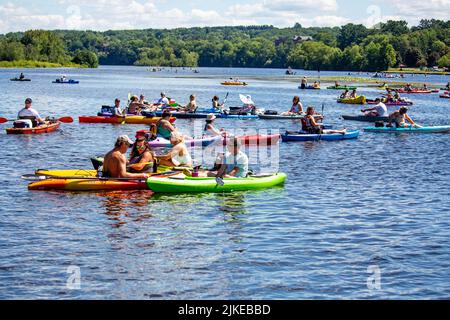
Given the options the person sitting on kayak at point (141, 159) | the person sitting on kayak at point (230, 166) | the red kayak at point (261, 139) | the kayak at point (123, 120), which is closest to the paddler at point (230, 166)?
the person sitting on kayak at point (230, 166)

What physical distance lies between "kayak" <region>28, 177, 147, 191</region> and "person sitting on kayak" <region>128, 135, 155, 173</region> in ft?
2.02

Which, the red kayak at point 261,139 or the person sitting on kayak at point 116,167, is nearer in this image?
the person sitting on kayak at point 116,167

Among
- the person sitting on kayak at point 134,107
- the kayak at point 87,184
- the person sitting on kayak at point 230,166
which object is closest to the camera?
the kayak at point 87,184

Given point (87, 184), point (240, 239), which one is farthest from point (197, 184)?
point (240, 239)

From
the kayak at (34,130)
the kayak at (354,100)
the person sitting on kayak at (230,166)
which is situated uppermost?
the person sitting on kayak at (230,166)

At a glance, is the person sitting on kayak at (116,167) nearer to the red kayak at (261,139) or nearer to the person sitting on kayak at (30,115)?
the red kayak at (261,139)

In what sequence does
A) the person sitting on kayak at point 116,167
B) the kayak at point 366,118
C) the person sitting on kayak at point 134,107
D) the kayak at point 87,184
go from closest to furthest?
the person sitting on kayak at point 116,167
the kayak at point 87,184
the person sitting on kayak at point 134,107
the kayak at point 366,118

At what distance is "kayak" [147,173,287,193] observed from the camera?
917 inches

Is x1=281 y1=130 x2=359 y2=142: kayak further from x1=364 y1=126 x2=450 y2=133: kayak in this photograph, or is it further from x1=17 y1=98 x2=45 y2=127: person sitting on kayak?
x1=17 y1=98 x2=45 y2=127: person sitting on kayak

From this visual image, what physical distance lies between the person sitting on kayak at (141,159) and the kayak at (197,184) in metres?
1.06

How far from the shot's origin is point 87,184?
2345 centimetres

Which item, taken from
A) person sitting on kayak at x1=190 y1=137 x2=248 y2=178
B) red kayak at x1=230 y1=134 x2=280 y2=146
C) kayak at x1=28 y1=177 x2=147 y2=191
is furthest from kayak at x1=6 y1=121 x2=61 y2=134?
person sitting on kayak at x1=190 y1=137 x2=248 y2=178

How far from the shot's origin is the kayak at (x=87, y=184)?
23.5 m
